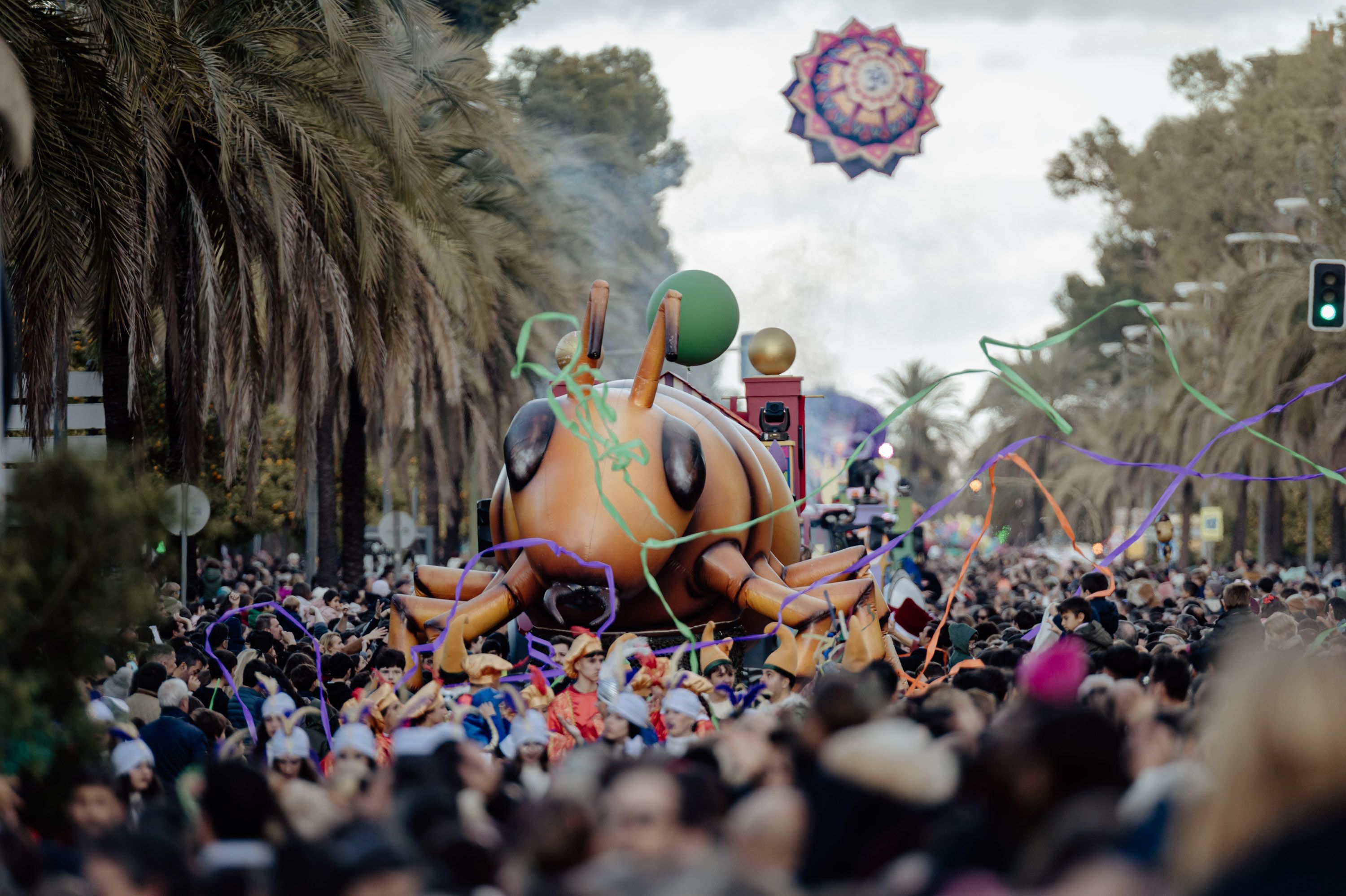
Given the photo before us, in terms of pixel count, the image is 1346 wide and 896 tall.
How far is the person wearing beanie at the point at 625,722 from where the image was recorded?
6875 millimetres

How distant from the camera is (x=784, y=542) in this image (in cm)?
1088

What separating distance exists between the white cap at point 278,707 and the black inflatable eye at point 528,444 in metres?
2.64

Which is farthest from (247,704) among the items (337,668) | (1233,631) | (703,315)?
(1233,631)

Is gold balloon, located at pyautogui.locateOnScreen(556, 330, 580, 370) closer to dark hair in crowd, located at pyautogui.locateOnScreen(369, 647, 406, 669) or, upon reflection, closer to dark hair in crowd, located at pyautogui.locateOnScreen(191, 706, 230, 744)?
dark hair in crowd, located at pyautogui.locateOnScreen(369, 647, 406, 669)

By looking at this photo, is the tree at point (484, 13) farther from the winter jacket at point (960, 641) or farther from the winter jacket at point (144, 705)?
the winter jacket at point (144, 705)

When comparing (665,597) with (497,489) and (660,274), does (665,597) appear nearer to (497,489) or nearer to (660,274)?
(497,489)

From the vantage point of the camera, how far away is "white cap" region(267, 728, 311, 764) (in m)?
6.14

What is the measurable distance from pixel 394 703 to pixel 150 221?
534cm

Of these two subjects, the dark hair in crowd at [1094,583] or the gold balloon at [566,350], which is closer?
the dark hair in crowd at [1094,583]

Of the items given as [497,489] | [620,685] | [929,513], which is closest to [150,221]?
[497,489]

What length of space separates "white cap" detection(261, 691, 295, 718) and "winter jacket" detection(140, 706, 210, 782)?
1.06ft

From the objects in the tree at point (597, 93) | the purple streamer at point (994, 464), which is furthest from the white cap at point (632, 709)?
the tree at point (597, 93)

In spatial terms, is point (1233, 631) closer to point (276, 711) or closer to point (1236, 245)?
point (276, 711)

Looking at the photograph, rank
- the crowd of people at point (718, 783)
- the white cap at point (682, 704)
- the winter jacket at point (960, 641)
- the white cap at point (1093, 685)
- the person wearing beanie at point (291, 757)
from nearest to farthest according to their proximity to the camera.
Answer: the crowd of people at point (718, 783) < the white cap at point (1093, 685) < the person wearing beanie at point (291, 757) < the white cap at point (682, 704) < the winter jacket at point (960, 641)
